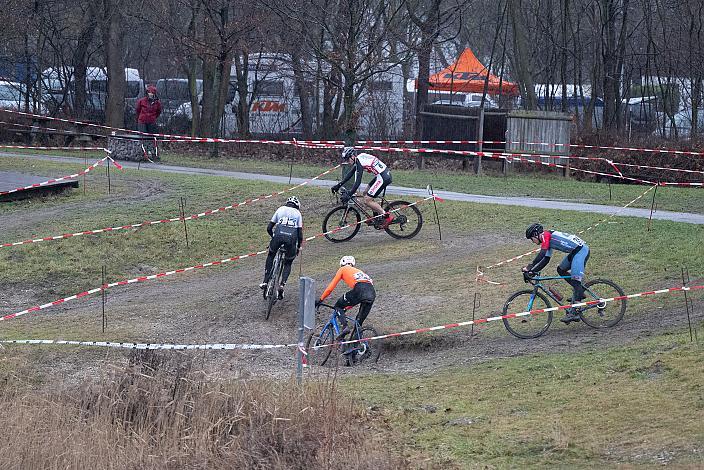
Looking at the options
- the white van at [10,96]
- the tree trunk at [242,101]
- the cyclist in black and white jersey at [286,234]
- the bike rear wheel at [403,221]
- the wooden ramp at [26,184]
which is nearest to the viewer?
the cyclist in black and white jersey at [286,234]

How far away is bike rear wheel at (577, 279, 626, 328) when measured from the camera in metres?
13.7

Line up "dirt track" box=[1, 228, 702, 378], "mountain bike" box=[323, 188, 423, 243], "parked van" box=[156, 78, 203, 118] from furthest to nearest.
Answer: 1. "parked van" box=[156, 78, 203, 118]
2. "mountain bike" box=[323, 188, 423, 243]
3. "dirt track" box=[1, 228, 702, 378]

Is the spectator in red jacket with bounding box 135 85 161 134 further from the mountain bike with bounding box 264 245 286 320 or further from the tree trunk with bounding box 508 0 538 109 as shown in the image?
the mountain bike with bounding box 264 245 286 320

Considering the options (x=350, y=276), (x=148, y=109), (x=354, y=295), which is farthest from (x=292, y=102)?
(x=354, y=295)

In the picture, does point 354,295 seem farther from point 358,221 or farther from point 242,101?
point 242,101

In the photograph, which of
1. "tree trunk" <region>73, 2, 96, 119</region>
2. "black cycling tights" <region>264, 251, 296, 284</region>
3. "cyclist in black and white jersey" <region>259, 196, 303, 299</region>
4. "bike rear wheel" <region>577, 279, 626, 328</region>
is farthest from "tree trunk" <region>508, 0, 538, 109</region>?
"bike rear wheel" <region>577, 279, 626, 328</region>

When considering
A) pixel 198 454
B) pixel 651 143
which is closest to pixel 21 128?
pixel 651 143

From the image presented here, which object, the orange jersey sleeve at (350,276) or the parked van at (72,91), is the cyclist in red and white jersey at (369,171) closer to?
the orange jersey sleeve at (350,276)

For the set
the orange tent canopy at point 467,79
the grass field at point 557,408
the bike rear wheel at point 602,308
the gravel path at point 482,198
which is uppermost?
the orange tent canopy at point 467,79

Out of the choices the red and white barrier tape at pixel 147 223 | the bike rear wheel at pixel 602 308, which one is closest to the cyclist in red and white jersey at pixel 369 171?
the red and white barrier tape at pixel 147 223

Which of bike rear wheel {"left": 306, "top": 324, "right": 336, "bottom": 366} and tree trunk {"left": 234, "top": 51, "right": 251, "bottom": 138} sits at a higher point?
tree trunk {"left": 234, "top": 51, "right": 251, "bottom": 138}

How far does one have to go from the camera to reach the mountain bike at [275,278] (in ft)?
52.3

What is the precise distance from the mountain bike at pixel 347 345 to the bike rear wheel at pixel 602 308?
109 inches

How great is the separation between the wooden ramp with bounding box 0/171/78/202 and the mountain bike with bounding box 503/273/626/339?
44.0ft
